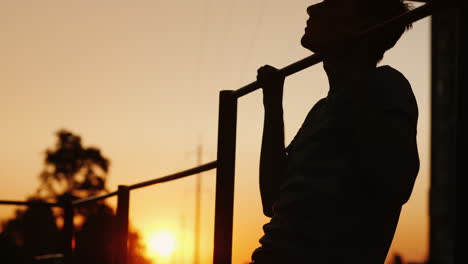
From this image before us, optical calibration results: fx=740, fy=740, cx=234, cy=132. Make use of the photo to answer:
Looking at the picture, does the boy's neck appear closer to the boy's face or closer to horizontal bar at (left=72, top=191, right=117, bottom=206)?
the boy's face

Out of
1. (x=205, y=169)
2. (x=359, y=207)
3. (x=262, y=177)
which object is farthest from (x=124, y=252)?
(x=359, y=207)

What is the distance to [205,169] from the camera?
2.00 metres

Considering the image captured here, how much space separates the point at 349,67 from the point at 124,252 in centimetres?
159

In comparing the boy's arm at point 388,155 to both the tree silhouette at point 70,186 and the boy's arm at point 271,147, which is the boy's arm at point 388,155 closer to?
the boy's arm at point 271,147

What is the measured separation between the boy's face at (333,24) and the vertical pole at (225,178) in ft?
1.30

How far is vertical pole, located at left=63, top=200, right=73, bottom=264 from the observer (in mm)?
3631

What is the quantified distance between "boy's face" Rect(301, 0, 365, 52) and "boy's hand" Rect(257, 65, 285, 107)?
0.11 metres

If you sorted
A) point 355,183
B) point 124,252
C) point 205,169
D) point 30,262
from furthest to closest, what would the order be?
1. point 30,262
2. point 124,252
3. point 205,169
4. point 355,183

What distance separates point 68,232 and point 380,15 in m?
2.61

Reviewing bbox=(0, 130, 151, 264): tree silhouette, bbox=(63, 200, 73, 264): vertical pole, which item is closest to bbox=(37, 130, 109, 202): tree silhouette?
bbox=(0, 130, 151, 264): tree silhouette

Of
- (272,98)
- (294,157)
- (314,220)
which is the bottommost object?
(314,220)

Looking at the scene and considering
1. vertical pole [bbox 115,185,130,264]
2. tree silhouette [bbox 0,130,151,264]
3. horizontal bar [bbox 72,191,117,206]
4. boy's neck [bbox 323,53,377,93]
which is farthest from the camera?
tree silhouette [bbox 0,130,151,264]

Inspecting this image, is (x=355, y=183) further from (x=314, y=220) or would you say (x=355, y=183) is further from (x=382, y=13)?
(x=382, y=13)
